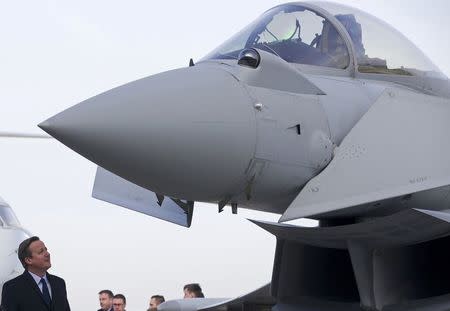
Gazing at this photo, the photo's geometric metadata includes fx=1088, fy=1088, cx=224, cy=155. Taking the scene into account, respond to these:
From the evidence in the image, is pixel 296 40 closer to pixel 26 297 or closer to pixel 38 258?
pixel 38 258

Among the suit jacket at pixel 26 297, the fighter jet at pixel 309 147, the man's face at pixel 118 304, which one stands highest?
the fighter jet at pixel 309 147

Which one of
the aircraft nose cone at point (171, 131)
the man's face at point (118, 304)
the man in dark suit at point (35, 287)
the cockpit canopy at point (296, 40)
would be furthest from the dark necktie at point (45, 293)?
the man's face at point (118, 304)

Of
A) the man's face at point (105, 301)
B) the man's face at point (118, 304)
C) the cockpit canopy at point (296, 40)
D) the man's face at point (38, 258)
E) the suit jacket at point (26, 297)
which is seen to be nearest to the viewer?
the suit jacket at point (26, 297)

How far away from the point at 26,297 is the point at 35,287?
0.10m

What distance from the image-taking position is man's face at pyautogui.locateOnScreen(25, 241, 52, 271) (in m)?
7.18

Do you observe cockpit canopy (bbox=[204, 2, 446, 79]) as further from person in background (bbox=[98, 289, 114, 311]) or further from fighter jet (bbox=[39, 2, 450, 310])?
person in background (bbox=[98, 289, 114, 311])

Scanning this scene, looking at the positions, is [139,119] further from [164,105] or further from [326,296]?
[326,296]

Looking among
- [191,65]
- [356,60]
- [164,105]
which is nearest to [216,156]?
[164,105]

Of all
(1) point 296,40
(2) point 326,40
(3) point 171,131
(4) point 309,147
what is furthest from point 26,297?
(2) point 326,40

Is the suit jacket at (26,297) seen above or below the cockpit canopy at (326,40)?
below

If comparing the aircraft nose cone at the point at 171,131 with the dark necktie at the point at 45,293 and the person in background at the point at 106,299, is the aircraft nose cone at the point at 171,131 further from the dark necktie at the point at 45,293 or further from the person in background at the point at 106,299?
the person in background at the point at 106,299

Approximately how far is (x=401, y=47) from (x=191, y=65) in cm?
187

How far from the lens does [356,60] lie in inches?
339

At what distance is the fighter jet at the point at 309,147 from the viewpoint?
721 centimetres
